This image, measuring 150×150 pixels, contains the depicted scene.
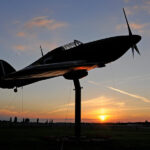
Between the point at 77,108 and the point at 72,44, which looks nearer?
the point at 77,108

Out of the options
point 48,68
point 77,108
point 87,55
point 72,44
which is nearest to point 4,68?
point 72,44

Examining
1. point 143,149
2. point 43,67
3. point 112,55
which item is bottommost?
point 143,149

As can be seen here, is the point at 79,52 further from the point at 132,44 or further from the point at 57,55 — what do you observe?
the point at 132,44

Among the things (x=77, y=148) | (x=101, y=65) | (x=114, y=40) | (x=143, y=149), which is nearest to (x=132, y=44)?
(x=114, y=40)

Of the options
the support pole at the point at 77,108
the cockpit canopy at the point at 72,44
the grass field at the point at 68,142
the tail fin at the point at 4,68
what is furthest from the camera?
the tail fin at the point at 4,68

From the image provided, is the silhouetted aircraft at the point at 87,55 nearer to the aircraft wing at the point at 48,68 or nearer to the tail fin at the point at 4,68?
the aircraft wing at the point at 48,68

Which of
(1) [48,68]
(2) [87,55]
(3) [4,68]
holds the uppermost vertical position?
(2) [87,55]

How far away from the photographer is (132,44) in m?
17.0

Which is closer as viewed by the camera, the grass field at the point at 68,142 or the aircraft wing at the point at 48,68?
the grass field at the point at 68,142

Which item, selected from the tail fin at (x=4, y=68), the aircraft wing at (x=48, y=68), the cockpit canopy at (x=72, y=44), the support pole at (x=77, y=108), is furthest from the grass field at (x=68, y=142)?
the cockpit canopy at (x=72, y=44)

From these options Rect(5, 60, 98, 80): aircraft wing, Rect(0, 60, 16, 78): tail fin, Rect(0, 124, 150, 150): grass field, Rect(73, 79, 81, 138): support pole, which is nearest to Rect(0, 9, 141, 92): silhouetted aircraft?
Rect(5, 60, 98, 80): aircraft wing

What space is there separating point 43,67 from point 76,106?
4.36 m

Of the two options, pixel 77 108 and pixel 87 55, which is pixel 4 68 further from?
pixel 77 108

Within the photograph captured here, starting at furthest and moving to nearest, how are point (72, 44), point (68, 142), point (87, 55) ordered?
1. point (72, 44)
2. point (87, 55)
3. point (68, 142)
